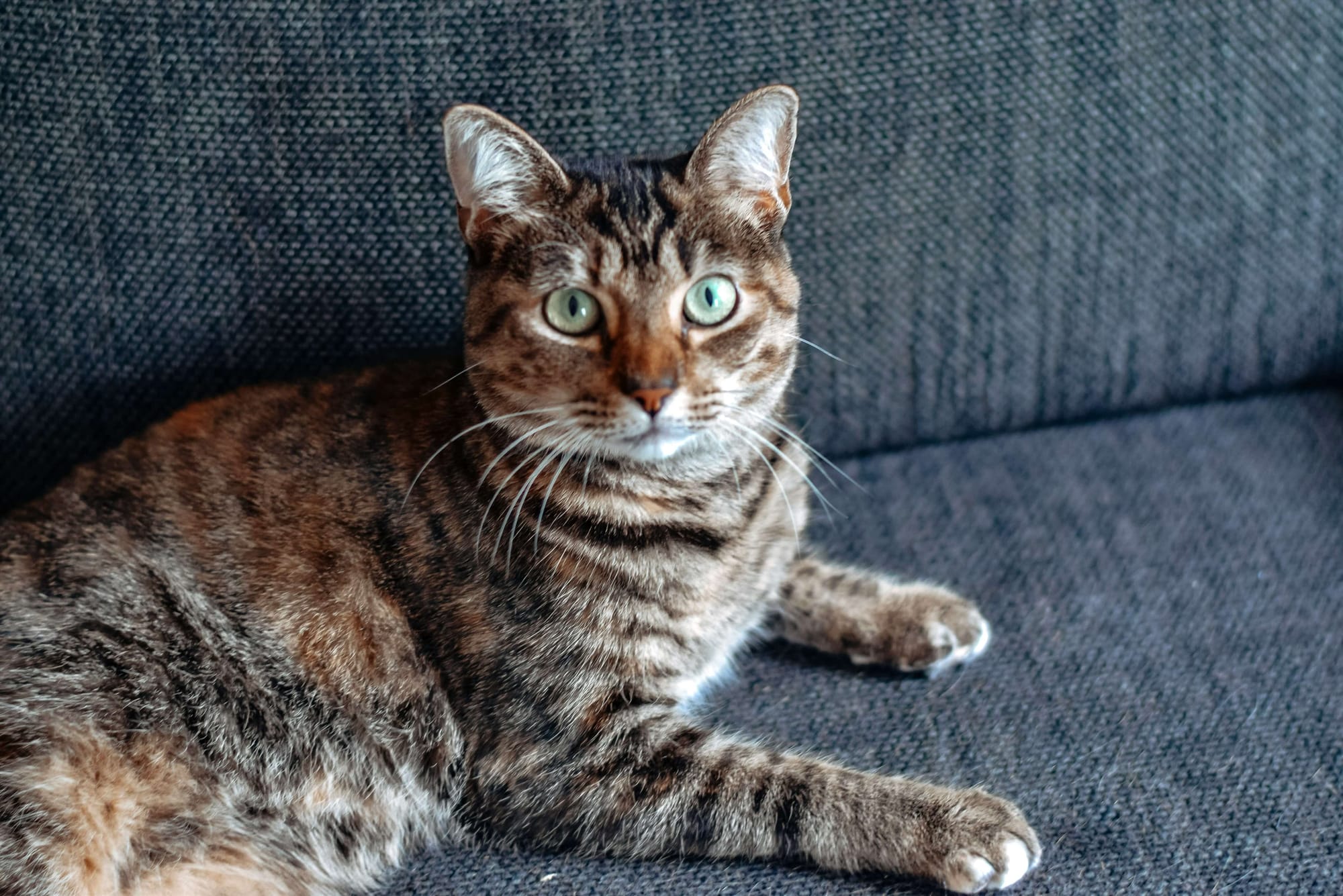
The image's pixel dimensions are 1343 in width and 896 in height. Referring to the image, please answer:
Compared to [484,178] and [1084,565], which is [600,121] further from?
[1084,565]

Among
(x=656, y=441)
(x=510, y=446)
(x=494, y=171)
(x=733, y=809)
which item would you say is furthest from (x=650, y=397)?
(x=733, y=809)

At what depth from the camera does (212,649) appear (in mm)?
1169

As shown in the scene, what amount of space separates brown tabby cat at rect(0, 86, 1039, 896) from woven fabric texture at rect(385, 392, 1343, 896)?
2.7 inches

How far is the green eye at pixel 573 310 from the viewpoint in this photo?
1135 mm

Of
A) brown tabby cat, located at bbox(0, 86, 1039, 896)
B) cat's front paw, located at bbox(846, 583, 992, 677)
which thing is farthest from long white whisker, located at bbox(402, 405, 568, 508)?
cat's front paw, located at bbox(846, 583, 992, 677)

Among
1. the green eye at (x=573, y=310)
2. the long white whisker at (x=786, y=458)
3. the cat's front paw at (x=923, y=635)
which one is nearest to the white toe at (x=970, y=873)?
the cat's front paw at (x=923, y=635)

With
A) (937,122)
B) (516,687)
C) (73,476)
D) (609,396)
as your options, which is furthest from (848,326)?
(73,476)

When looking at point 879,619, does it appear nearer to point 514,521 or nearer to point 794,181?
point 514,521

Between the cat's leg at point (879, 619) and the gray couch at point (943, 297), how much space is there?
3 cm

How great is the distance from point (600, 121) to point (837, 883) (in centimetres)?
100

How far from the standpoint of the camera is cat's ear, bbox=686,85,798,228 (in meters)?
1.14

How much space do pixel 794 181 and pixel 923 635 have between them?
660 millimetres

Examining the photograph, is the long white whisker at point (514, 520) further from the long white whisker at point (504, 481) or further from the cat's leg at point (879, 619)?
the cat's leg at point (879, 619)

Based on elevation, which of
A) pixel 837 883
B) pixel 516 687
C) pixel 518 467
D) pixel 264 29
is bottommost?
pixel 837 883
